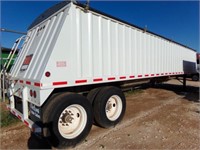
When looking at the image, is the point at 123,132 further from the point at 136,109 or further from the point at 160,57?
the point at 160,57

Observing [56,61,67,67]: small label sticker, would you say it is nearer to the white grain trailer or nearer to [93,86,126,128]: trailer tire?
the white grain trailer

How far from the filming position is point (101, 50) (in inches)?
154

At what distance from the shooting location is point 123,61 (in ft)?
14.9

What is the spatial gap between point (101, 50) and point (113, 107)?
165 centimetres

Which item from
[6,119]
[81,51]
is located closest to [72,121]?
[81,51]

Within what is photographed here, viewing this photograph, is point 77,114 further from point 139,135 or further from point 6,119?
point 6,119

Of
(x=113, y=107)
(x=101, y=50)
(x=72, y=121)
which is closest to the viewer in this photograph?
Result: (x=72, y=121)

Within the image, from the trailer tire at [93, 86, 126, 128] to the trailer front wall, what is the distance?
1.16 feet

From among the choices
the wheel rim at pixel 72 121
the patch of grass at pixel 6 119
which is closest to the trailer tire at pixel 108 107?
the wheel rim at pixel 72 121

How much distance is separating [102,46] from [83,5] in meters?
1.03

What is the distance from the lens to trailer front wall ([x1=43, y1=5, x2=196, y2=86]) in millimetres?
3254

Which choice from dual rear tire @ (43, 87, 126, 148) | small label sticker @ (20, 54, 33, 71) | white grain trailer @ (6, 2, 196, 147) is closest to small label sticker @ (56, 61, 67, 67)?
white grain trailer @ (6, 2, 196, 147)

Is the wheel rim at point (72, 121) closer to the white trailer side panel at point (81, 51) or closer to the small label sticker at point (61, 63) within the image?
the white trailer side panel at point (81, 51)

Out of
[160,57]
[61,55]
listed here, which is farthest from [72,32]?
[160,57]
